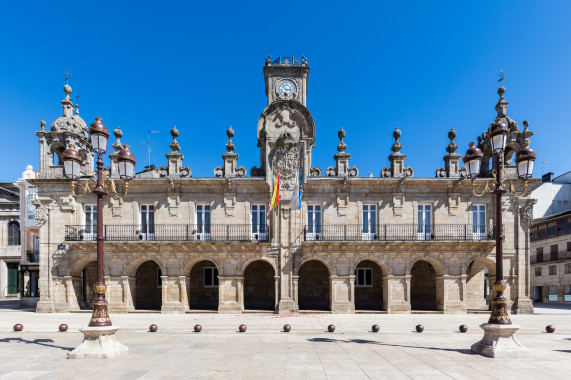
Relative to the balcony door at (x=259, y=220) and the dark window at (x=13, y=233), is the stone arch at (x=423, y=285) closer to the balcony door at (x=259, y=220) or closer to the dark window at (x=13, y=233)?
the balcony door at (x=259, y=220)

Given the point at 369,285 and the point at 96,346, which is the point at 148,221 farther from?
the point at 369,285

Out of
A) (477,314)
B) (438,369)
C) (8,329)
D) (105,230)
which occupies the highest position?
(105,230)

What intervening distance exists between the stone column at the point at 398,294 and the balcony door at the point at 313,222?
5.08 meters

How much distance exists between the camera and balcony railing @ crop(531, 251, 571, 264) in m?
32.0

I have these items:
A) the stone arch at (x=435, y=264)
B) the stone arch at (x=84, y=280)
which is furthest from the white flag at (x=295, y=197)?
the stone arch at (x=84, y=280)

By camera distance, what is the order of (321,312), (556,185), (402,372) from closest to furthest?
(402,372) < (321,312) < (556,185)

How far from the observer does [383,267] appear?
2078 centimetres

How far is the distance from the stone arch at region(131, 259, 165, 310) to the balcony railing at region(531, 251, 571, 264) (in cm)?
3609

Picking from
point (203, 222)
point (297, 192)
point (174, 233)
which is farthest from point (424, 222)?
point (174, 233)

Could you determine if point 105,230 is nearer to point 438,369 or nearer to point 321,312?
point 321,312

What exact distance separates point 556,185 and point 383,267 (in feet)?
106

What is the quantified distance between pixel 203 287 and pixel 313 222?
28.2 feet

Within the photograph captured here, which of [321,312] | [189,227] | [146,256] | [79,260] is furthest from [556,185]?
[79,260]

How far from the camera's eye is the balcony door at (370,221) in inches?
837
